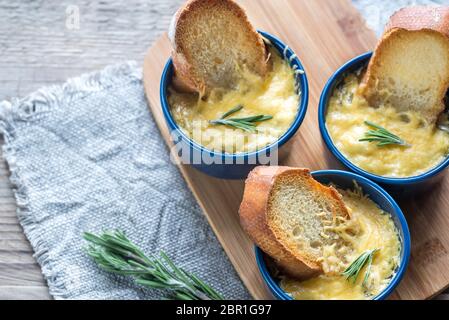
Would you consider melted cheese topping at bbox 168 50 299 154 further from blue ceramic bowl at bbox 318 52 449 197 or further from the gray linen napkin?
the gray linen napkin

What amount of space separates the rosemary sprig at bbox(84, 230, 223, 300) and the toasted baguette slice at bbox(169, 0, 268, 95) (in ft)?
1.75

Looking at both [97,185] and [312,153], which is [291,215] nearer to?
[312,153]

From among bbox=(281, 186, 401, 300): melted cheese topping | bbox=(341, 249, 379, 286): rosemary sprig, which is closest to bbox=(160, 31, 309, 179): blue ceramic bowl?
bbox=(281, 186, 401, 300): melted cheese topping

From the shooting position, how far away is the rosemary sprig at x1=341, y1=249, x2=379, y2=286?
6.27 feet

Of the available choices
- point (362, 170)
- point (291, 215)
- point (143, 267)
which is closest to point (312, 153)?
point (362, 170)

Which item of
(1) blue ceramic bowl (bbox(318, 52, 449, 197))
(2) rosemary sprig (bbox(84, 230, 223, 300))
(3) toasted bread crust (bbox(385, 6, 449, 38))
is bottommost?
(2) rosemary sprig (bbox(84, 230, 223, 300))

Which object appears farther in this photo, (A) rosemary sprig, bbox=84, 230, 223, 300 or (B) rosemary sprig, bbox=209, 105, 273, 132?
(A) rosemary sprig, bbox=84, 230, 223, 300

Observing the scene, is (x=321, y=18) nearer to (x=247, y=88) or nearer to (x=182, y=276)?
(x=247, y=88)

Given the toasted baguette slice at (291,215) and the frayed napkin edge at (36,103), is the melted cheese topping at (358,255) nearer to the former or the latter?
the toasted baguette slice at (291,215)

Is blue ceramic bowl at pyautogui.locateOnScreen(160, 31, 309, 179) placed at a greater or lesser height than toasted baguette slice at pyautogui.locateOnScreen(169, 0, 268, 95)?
lesser

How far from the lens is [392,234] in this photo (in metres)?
1.99

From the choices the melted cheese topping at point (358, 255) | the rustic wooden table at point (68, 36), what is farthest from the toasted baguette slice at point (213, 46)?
the melted cheese topping at point (358, 255)

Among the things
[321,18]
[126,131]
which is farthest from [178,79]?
[321,18]
